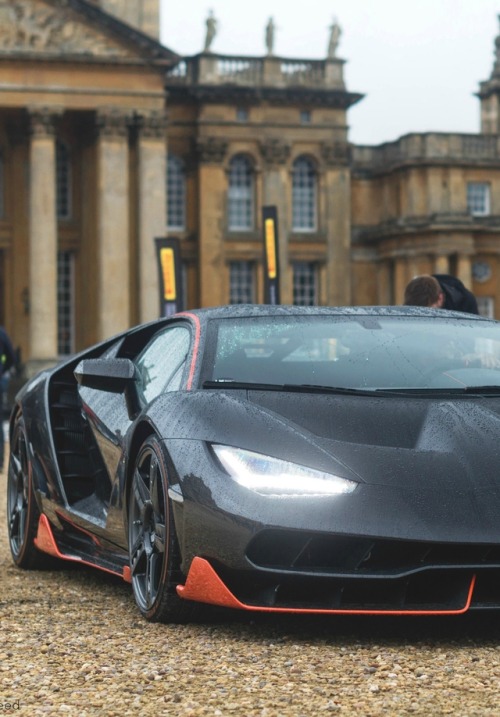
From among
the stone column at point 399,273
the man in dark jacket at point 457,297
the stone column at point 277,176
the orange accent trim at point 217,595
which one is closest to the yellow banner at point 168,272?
the man in dark jacket at point 457,297

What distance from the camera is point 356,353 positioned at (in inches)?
244

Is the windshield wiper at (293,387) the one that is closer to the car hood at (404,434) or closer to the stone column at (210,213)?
the car hood at (404,434)

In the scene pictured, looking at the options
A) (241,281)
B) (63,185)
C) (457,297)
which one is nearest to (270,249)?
(63,185)

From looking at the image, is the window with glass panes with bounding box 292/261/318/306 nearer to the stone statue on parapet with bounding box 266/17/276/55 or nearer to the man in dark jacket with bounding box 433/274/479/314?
the stone statue on parapet with bounding box 266/17/276/55

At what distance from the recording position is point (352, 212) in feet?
185

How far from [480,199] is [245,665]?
179ft

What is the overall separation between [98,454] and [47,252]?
39036 mm

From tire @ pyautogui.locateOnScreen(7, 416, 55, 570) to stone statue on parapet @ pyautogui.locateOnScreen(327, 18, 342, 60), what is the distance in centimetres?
4631

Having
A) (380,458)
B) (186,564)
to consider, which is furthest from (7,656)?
(380,458)

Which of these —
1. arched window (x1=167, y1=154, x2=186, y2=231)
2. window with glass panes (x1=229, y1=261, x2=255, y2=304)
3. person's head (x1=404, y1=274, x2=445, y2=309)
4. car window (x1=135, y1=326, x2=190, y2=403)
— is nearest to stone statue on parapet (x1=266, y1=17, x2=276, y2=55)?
arched window (x1=167, y1=154, x2=186, y2=231)

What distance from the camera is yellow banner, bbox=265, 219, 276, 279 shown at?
31219mm

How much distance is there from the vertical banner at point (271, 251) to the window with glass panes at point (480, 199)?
1037 inches

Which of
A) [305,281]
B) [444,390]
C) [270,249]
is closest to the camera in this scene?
[444,390]

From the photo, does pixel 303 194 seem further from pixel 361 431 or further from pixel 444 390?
pixel 361 431
